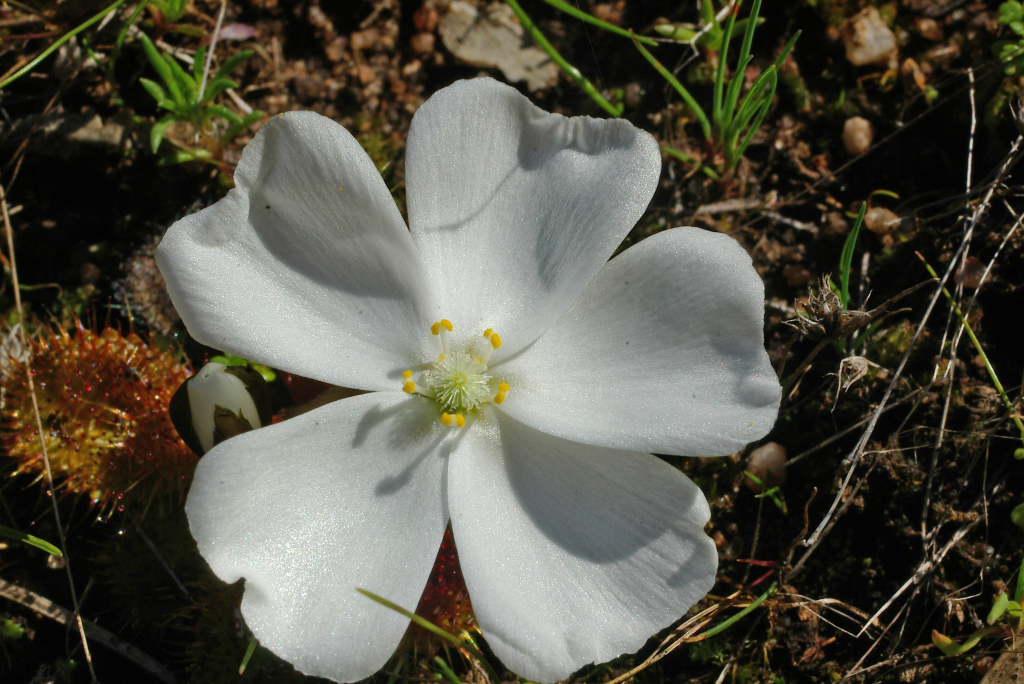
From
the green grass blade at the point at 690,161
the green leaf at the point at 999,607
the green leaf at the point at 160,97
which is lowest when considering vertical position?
the green leaf at the point at 999,607

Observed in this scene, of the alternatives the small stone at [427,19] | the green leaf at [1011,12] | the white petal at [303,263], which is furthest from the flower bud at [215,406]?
the green leaf at [1011,12]

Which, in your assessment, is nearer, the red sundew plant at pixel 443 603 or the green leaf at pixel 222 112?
the red sundew plant at pixel 443 603

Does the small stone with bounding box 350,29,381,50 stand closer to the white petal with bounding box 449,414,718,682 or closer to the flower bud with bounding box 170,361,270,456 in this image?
the flower bud with bounding box 170,361,270,456

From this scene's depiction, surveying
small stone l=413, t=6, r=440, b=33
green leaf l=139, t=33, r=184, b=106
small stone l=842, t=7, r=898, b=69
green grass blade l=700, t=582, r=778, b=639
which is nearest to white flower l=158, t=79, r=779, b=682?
green grass blade l=700, t=582, r=778, b=639

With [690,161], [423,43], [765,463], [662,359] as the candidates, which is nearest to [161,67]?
[423,43]

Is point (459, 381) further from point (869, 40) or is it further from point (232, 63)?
point (869, 40)

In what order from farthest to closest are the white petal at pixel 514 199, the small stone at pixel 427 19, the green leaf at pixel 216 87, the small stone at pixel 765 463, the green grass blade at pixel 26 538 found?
the small stone at pixel 427 19, the green leaf at pixel 216 87, the small stone at pixel 765 463, the green grass blade at pixel 26 538, the white petal at pixel 514 199

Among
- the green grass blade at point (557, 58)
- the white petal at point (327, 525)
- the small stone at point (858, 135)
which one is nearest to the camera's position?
the white petal at point (327, 525)

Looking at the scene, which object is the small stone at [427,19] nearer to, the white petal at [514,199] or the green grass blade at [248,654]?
the white petal at [514,199]
